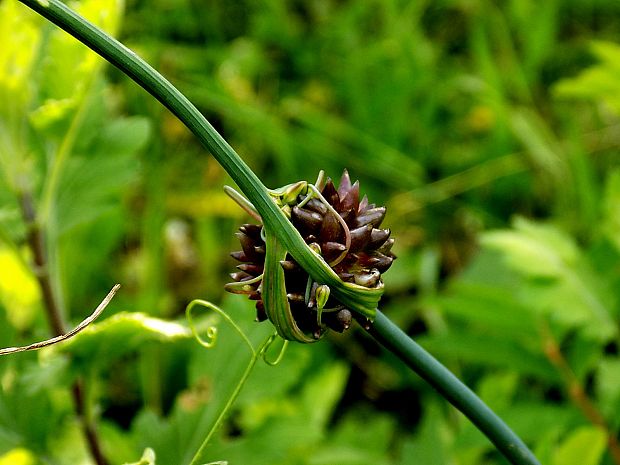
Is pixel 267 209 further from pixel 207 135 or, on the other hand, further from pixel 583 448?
pixel 583 448

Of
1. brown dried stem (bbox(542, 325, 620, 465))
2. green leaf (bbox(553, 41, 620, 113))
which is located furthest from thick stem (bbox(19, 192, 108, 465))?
green leaf (bbox(553, 41, 620, 113))

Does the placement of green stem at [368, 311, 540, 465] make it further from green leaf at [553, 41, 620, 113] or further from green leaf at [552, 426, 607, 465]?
green leaf at [553, 41, 620, 113]

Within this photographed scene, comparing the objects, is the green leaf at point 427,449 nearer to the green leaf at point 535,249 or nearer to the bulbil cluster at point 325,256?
the green leaf at point 535,249

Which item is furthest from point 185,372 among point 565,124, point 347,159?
point 565,124

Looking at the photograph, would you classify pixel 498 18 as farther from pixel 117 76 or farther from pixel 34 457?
pixel 34 457

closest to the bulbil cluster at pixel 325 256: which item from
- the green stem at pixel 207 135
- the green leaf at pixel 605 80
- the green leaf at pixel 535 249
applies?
the green stem at pixel 207 135

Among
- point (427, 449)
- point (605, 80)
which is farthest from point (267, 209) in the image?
point (605, 80)

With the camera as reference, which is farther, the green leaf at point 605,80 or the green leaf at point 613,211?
the green leaf at point 605,80

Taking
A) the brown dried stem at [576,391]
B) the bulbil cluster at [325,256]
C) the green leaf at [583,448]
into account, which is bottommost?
the brown dried stem at [576,391]
